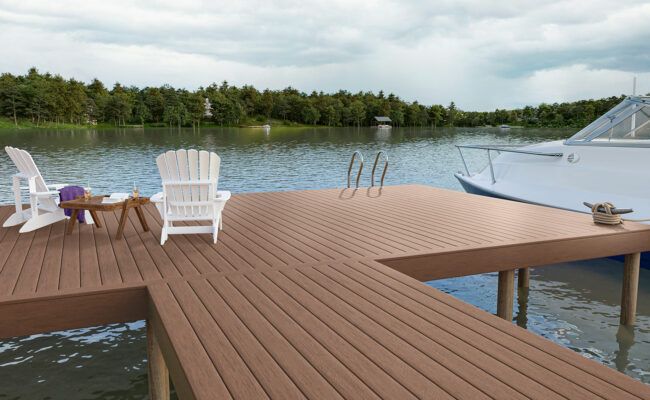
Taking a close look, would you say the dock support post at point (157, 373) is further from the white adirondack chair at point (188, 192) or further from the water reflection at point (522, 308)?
the water reflection at point (522, 308)

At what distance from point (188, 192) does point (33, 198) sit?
1.79 meters

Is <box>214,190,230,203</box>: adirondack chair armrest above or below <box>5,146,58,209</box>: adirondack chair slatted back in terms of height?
below

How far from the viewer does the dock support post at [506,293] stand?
5238 millimetres

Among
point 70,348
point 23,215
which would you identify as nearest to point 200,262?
point 70,348

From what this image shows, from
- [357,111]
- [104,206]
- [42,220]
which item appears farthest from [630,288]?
[357,111]

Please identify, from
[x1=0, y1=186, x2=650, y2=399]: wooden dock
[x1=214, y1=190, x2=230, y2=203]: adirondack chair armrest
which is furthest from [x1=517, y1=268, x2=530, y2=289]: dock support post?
[x1=214, y1=190, x2=230, y2=203]: adirondack chair armrest

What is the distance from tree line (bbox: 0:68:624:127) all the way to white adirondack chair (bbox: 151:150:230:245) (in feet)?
188

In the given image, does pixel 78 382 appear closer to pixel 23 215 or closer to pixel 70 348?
pixel 70 348

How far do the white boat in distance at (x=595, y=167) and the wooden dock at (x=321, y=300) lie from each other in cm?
148

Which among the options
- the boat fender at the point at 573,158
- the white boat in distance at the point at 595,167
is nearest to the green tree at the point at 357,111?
the white boat in distance at the point at 595,167

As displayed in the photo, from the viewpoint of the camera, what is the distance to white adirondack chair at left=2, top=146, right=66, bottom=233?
17.3 ft

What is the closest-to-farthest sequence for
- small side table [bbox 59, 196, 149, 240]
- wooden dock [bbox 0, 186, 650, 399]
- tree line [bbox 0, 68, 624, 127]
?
wooden dock [bbox 0, 186, 650, 399]
small side table [bbox 59, 196, 149, 240]
tree line [bbox 0, 68, 624, 127]

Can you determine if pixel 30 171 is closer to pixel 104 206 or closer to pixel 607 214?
pixel 104 206

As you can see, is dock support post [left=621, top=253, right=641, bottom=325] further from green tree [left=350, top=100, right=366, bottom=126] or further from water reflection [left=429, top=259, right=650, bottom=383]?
green tree [left=350, top=100, right=366, bottom=126]
